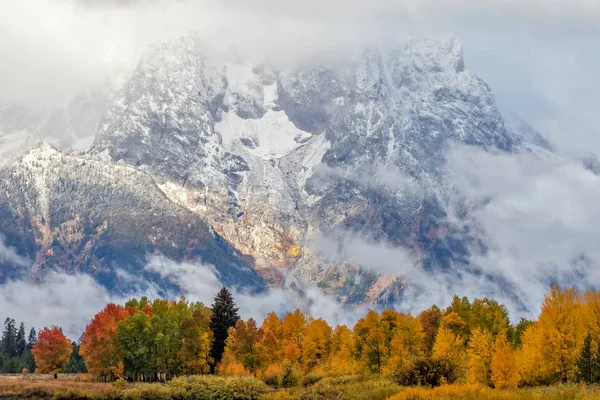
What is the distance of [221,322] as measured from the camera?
154375 mm

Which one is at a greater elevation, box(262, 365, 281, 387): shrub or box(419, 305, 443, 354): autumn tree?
box(419, 305, 443, 354): autumn tree

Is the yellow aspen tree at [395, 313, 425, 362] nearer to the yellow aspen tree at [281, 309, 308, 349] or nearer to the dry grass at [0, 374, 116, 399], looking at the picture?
the yellow aspen tree at [281, 309, 308, 349]

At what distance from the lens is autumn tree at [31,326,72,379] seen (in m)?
150

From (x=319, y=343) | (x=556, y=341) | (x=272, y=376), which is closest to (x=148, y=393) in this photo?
(x=272, y=376)

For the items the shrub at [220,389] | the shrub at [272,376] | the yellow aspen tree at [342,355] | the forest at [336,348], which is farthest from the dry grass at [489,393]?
the shrub at [272,376]

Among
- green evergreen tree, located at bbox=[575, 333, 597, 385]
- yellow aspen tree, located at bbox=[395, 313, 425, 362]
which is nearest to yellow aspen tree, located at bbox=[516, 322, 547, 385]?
green evergreen tree, located at bbox=[575, 333, 597, 385]

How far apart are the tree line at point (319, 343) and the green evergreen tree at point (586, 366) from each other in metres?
9.10

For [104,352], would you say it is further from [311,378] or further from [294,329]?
[294,329]

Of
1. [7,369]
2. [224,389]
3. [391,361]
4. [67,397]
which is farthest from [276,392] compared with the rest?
[7,369]

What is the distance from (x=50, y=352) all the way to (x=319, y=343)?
52383 millimetres

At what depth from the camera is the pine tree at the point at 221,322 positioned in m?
152

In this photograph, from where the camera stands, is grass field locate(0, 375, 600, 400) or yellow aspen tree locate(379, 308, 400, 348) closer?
grass field locate(0, 375, 600, 400)

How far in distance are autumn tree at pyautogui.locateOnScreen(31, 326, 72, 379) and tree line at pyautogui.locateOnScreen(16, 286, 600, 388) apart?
0.66ft

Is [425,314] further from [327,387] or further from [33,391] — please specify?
[33,391]
